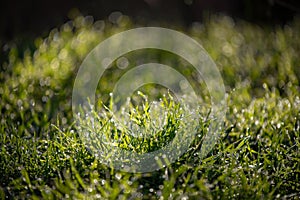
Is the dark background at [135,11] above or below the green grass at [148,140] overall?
above

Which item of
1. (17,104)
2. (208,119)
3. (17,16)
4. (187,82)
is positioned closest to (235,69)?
(187,82)

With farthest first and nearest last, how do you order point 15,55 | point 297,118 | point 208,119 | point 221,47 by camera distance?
point 221,47 → point 15,55 → point 297,118 → point 208,119

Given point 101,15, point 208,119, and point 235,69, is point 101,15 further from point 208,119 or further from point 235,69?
point 208,119

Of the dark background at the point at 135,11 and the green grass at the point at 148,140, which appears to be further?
the dark background at the point at 135,11

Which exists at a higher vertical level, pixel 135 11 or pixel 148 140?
pixel 135 11

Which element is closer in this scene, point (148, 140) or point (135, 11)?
point (148, 140)
